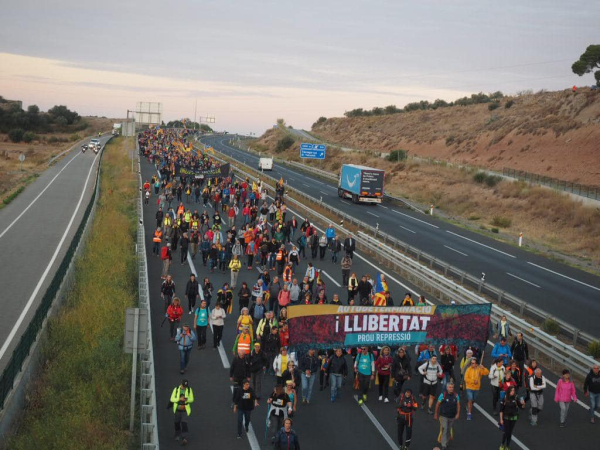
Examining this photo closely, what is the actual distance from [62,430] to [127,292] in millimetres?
9654

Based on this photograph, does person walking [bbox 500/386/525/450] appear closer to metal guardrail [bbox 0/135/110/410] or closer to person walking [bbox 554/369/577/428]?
person walking [bbox 554/369/577/428]

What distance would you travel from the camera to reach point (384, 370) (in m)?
14.5

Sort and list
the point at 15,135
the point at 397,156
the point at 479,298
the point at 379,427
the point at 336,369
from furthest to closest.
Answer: the point at 15,135 < the point at 397,156 < the point at 479,298 < the point at 336,369 < the point at 379,427

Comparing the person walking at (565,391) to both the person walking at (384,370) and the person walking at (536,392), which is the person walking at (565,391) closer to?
the person walking at (536,392)

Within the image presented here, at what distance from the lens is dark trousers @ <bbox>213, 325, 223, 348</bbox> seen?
56.0 ft

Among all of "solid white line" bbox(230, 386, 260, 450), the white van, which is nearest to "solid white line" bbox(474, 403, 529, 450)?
"solid white line" bbox(230, 386, 260, 450)

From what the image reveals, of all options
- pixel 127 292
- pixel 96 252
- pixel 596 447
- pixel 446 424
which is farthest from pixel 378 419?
pixel 96 252

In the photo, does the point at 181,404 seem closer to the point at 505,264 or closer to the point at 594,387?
the point at 594,387

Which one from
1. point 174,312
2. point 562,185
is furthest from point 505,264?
point 562,185

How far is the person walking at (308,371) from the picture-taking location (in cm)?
1418

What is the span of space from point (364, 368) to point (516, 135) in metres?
70.9

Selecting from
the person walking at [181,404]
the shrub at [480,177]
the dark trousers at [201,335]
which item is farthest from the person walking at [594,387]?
the shrub at [480,177]

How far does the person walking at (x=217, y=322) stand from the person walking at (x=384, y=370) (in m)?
4.24

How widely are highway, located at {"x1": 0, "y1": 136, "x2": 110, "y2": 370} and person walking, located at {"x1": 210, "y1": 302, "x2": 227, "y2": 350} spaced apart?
16.4ft
